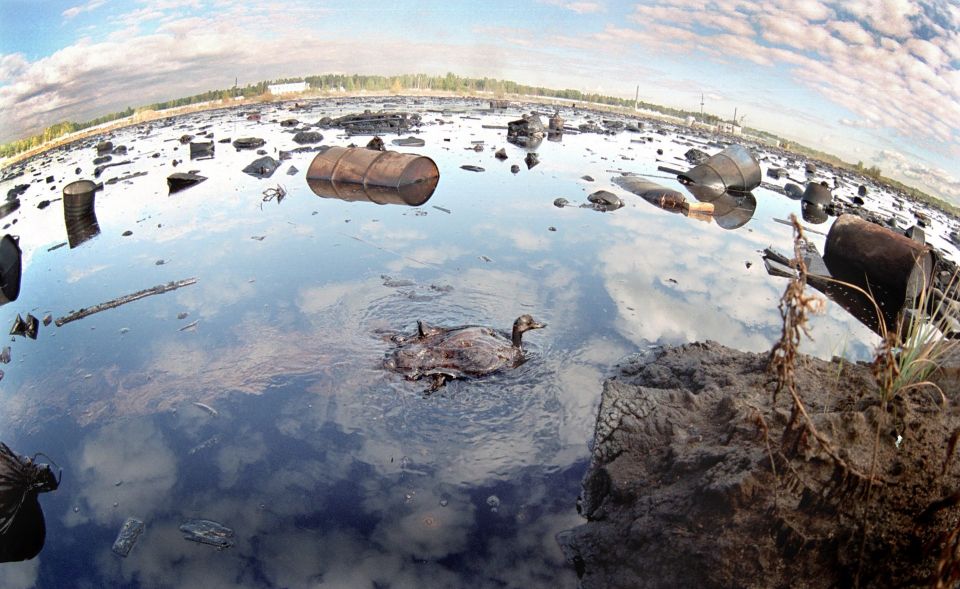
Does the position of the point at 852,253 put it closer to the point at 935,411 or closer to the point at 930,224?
the point at 935,411

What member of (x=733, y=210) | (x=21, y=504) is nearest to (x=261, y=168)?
(x=21, y=504)

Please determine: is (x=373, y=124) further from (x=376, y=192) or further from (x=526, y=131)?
(x=376, y=192)

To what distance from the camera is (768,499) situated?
2.86m

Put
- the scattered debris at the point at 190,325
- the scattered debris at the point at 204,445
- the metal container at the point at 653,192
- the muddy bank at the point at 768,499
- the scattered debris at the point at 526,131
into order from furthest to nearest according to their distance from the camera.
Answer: the scattered debris at the point at 526,131
the metal container at the point at 653,192
the scattered debris at the point at 190,325
the scattered debris at the point at 204,445
the muddy bank at the point at 768,499

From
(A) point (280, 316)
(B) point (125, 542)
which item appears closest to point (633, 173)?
(A) point (280, 316)

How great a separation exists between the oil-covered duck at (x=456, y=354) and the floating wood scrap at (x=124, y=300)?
4.39m

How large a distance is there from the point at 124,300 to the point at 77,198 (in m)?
6.16

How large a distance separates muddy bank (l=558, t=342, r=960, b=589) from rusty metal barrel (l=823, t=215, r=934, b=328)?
526cm

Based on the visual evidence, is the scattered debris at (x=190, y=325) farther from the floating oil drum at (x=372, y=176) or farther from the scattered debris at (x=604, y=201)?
the scattered debris at (x=604, y=201)

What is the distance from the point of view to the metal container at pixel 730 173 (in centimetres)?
1636

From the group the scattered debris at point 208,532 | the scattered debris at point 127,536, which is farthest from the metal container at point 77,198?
the scattered debris at point 208,532

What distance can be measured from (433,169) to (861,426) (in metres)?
13.0

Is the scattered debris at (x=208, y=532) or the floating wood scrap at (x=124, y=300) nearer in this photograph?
the scattered debris at (x=208, y=532)

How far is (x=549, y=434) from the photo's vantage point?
457 cm
